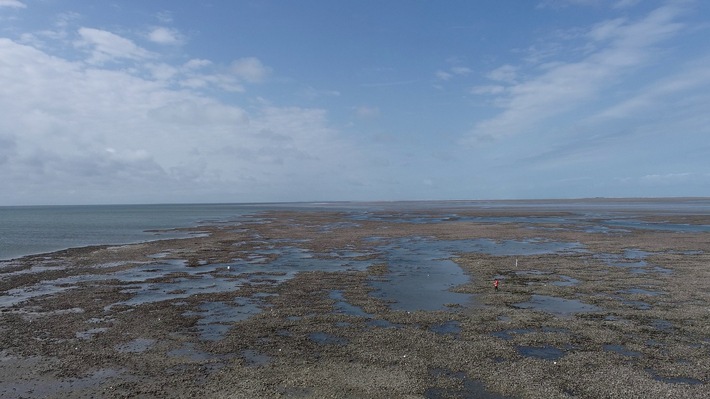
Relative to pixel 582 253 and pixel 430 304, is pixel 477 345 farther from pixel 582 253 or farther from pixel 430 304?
pixel 582 253

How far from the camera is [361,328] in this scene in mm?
18281

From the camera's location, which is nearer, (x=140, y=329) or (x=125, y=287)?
(x=140, y=329)

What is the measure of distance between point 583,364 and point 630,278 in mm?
17053

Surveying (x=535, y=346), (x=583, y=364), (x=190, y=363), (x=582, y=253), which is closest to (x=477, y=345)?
(x=535, y=346)

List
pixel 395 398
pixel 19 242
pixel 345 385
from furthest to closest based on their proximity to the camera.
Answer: pixel 19 242
pixel 345 385
pixel 395 398

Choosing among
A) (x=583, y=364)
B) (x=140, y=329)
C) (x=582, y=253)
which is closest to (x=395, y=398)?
(x=583, y=364)

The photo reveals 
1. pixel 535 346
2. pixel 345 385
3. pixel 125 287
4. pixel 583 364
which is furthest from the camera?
pixel 125 287

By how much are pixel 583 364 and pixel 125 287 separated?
25.7m

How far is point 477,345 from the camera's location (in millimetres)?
15938

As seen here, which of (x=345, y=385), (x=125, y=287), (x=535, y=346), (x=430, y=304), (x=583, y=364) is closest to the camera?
(x=345, y=385)

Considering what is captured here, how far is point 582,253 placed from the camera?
3966 cm

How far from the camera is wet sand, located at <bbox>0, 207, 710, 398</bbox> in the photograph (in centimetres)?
1295

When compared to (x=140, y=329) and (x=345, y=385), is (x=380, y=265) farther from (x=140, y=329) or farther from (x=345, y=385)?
(x=345, y=385)

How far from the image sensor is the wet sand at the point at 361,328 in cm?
1295
